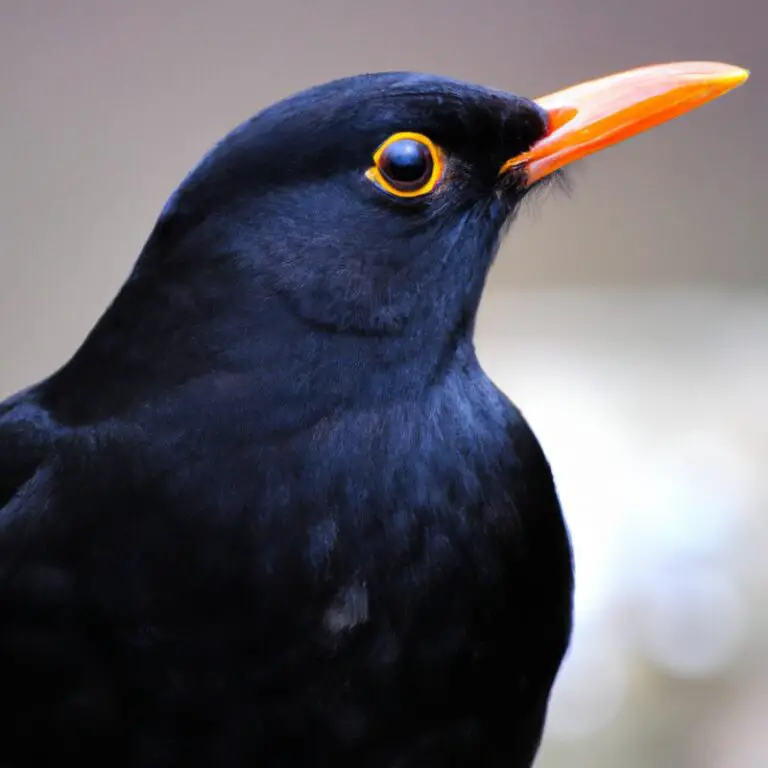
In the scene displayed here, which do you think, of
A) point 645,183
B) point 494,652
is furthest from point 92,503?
point 645,183

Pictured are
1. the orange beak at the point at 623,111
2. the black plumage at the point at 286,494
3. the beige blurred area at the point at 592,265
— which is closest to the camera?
the black plumage at the point at 286,494

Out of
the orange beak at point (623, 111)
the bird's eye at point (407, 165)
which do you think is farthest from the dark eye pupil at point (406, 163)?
the orange beak at point (623, 111)

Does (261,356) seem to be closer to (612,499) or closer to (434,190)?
(434,190)

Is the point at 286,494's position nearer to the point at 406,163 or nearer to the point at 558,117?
the point at 406,163

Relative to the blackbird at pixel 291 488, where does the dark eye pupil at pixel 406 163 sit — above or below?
above

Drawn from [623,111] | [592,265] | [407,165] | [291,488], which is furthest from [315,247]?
[592,265]

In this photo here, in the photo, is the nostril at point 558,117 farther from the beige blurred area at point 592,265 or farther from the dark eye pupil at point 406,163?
the beige blurred area at point 592,265

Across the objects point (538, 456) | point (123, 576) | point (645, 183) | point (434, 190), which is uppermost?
point (645, 183)
